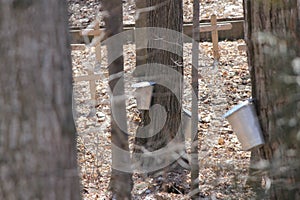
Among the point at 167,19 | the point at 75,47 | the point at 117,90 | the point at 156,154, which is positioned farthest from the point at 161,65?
the point at 75,47

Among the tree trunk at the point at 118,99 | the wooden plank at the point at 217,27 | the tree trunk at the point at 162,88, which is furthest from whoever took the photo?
the wooden plank at the point at 217,27

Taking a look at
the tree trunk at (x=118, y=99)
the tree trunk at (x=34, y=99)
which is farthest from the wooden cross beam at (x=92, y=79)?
the tree trunk at (x=34, y=99)

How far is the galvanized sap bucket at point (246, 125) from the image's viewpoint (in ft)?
13.3

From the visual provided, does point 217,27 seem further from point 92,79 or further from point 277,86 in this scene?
point 277,86

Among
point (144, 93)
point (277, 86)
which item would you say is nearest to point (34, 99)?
point (277, 86)

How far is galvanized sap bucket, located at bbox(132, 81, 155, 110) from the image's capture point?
7918 millimetres

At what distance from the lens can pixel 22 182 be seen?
2719mm

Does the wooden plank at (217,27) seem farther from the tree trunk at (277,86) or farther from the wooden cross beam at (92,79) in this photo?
the tree trunk at (277,86)

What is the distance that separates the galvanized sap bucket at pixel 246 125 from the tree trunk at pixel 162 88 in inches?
159

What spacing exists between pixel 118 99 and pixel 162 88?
7.77ft

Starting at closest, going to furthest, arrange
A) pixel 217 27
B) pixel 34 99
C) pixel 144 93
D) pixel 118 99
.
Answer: pixel 34 99
pixel 118 99
pixel 144 93
pixel 217 27

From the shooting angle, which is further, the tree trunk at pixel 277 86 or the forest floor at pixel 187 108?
the forest floor at pixel 187 108

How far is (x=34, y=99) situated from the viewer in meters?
2.70

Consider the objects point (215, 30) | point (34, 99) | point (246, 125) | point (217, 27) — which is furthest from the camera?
point (217, 27)
